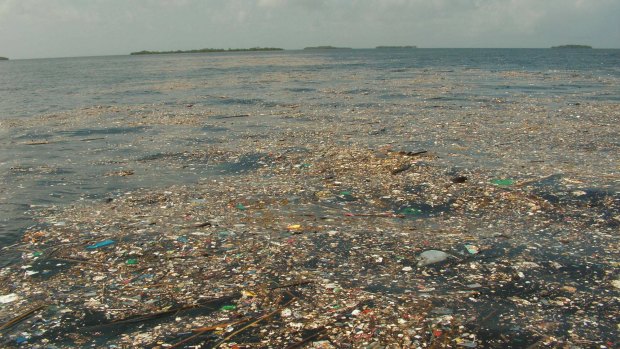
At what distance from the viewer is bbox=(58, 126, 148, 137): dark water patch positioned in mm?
16188

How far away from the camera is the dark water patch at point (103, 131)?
1619cm

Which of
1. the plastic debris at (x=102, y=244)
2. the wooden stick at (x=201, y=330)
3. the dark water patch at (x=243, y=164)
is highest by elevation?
the dark water patch at (x=243, y=164)

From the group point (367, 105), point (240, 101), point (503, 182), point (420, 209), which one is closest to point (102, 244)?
point (420, 209)

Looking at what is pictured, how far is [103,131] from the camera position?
16.7 meters

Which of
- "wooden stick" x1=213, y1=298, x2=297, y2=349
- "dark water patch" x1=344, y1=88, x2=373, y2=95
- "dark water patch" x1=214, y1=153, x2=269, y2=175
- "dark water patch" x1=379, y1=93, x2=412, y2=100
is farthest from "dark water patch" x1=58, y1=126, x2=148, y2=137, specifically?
"dark water patch" x1=344, y1=88, x2=373, y2=95

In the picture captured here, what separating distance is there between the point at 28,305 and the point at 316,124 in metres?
12.6

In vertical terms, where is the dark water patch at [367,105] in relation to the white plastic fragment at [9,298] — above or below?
above

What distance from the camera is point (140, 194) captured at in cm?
914

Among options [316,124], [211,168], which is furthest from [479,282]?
[316,124]

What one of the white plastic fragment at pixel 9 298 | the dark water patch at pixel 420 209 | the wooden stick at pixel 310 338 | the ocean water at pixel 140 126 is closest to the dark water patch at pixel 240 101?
the ocean water at pixel 140 126

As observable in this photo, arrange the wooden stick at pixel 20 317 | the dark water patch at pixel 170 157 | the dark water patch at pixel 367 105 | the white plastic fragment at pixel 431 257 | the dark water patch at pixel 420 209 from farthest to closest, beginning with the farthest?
the dark water patch at pixel 367 105
the dark water patch at pixel 170 157
the dark water patch at pixel 420 209
the white plastic fragment at pixel 431 257
the wooden stick at pixel 20 317

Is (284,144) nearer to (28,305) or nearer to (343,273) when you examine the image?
(343,273)

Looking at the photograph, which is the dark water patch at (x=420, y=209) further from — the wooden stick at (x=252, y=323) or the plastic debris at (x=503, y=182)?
the wooden stick at (x=252, y=323)

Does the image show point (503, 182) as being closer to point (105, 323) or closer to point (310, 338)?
point (310, 338)
